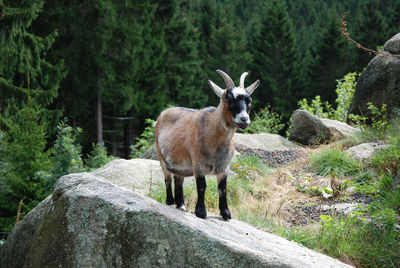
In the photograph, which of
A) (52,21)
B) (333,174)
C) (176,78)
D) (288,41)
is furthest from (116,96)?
(288,41)

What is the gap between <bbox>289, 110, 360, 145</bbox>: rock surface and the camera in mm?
8969

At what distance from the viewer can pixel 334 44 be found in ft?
99.6

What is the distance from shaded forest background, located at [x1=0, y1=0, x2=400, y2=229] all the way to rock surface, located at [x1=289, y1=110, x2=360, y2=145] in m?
5.03

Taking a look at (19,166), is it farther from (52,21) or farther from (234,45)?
(234,45)

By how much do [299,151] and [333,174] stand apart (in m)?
1.90

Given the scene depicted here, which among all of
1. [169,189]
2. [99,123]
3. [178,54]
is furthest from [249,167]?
[178,54]

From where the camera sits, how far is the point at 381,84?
9.30 meters

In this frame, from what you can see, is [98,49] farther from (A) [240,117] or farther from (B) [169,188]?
(A) [240,117]

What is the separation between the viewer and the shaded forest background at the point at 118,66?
25.2 feet

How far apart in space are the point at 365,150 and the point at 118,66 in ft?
38.4

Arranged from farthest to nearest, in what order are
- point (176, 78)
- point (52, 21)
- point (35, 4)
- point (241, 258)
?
point (176, 78) < point (52, 21) < point (35, 4) < point (241, 258)

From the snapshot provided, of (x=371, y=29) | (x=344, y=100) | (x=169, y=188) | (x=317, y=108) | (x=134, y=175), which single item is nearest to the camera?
(x=169, y=188)

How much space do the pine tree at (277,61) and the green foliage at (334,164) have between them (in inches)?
906

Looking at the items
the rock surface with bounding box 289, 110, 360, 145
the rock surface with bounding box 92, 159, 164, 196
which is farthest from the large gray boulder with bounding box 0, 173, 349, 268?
the rock surface with bounding box 289, 110, 360, 145
